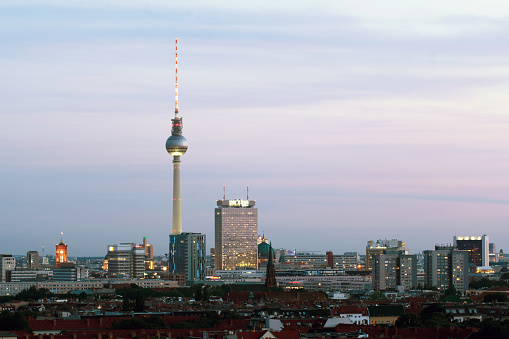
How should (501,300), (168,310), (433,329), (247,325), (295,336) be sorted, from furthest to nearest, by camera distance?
1. (501,300)
2. (168,310)
3. (247,325)
4. (433,329)
5. (295,336)

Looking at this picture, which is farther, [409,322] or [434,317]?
[434,317]

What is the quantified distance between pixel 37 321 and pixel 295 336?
34572 millimetres

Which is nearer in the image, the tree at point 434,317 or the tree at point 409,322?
the tree at point 434,317

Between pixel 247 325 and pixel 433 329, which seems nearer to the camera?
pixel 433 329

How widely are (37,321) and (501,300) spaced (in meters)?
92.3

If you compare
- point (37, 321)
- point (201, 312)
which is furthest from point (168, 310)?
point (37, 321)

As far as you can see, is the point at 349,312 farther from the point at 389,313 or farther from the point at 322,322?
the point at 322,322

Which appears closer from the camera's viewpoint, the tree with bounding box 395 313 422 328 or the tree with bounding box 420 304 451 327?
the tree with bounding box 420 304 451 327

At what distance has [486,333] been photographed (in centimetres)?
8875

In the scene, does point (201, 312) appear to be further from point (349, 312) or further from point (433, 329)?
point (433, 329)

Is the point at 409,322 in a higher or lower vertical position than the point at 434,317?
lower

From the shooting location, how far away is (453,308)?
15338 cm

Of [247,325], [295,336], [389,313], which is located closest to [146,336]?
[295,336]

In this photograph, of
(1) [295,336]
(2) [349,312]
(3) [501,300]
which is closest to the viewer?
(1) [295,336]
